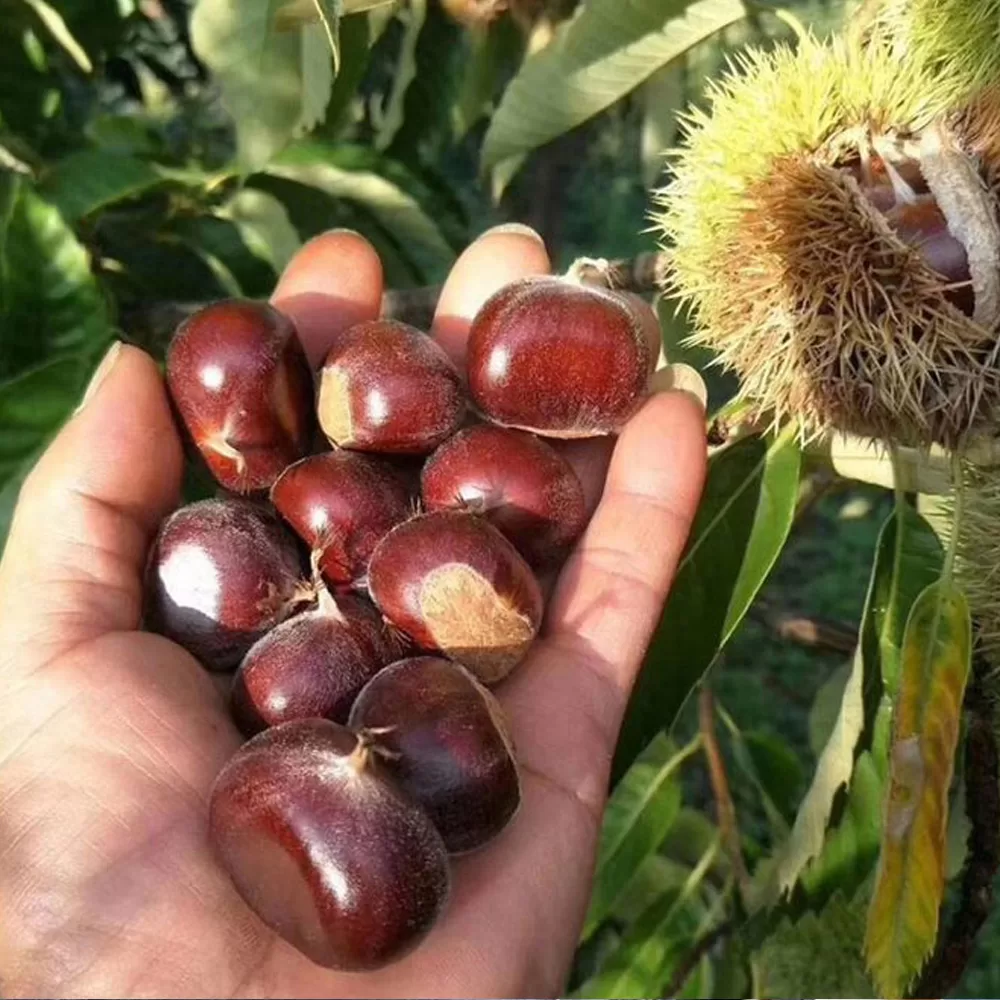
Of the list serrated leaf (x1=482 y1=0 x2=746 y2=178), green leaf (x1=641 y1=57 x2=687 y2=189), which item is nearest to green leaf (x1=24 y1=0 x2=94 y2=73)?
serrated leaf (x1=482 y1=0 x2=746 y2=178)

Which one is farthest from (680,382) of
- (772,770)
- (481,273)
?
(772,770)

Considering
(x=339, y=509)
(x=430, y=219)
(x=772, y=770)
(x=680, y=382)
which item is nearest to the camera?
(x=339, y=509)

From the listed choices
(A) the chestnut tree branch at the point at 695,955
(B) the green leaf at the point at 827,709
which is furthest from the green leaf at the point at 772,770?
(A) the chestnut tree branch at the point at 695,955

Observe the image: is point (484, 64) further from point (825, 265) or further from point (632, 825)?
point (632, 825)

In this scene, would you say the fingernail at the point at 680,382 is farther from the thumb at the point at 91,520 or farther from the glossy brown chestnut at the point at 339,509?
the thumb at the point at 91,520

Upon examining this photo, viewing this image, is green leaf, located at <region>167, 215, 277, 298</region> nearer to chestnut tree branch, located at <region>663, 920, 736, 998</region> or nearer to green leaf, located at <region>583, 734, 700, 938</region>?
green leaf, located at <region>583, 734, 700, 938</region>
